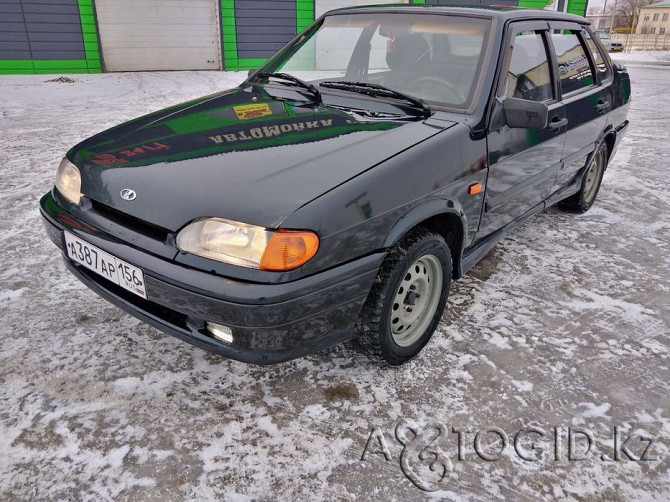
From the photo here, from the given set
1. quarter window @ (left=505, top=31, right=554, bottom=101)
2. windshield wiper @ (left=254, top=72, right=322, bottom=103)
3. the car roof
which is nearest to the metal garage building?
the car roof

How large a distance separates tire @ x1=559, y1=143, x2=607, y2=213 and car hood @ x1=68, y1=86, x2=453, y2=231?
240 centimetres

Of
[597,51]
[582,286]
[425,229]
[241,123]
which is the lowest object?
[582,286]

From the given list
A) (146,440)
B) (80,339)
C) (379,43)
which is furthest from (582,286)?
(80,339)

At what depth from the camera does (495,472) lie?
181cm

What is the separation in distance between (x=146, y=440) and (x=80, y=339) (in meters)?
0.84

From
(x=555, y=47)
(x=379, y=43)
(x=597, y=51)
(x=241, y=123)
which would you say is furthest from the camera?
(x=597, y=51)

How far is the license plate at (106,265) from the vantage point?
6.21ft

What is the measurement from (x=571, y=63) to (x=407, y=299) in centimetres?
226

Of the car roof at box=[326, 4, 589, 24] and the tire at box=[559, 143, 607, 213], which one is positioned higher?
the car roof at box=[326, 4, 589, 24]

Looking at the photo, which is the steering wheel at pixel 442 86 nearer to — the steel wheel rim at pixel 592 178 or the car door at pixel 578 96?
the car door at pixel 578 96

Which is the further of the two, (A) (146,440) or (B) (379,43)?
(B) (379,43)

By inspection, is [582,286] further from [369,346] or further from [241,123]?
[241,123]

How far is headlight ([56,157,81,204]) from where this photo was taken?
2.21 meters

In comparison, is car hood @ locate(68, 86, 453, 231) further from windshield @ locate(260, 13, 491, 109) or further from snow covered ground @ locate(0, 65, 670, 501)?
snow covered ground @ locate(0, 65, 670, 501)
